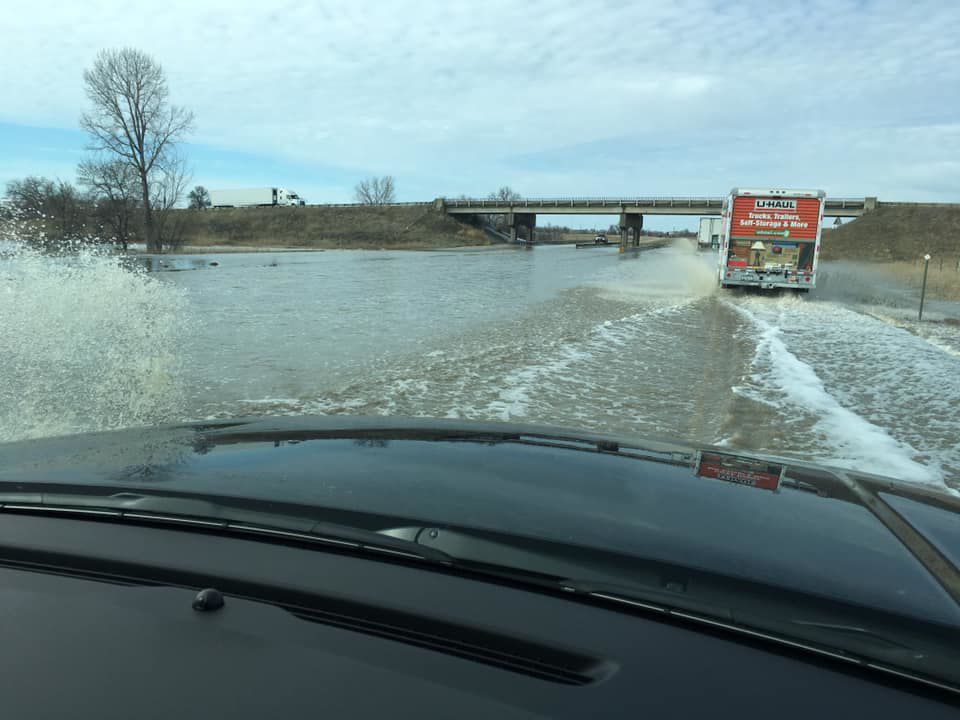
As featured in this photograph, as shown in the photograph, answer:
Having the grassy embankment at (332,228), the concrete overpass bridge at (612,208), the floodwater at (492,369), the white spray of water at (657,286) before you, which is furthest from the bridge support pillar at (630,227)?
the floodwater at (492,369)

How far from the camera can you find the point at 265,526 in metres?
1.81

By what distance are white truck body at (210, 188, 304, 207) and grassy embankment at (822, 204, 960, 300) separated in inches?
3591

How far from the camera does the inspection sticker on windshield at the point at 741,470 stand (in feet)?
7.98

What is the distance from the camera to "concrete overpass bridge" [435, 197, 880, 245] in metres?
85.1

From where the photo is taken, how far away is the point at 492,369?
10250 mm

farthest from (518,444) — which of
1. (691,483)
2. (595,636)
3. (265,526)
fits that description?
(595,636)

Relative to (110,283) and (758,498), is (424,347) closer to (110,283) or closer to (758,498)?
(110,283)

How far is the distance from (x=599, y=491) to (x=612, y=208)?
9888 centimetres

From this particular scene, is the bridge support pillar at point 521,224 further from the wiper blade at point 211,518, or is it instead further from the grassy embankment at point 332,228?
the wiper blade at point 211,518

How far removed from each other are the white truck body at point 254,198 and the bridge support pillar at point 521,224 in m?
41.8

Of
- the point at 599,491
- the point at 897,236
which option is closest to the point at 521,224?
the point at 897,236

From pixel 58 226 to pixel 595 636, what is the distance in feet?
132

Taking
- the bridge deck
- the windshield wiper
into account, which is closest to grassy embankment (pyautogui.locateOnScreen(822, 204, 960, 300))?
the bridge deck

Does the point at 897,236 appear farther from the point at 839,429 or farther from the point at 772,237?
the point at 839,429
